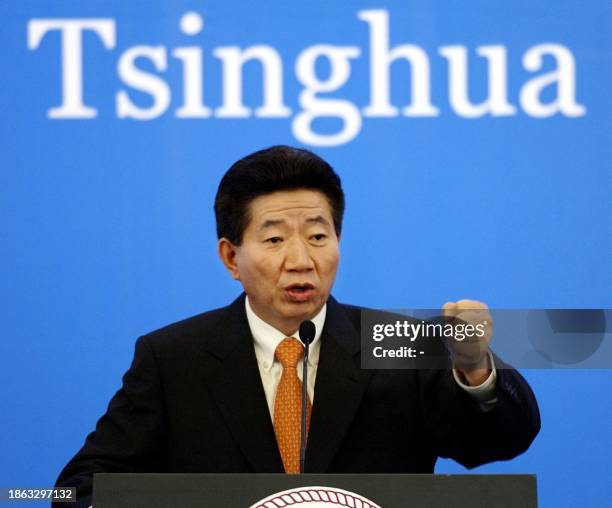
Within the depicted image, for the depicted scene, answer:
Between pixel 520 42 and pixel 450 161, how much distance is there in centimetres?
40

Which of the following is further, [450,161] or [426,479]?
[450,161]

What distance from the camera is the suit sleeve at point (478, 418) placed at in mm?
1973

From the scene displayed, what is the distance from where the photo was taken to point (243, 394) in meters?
2.21

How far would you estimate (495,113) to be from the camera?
3.16 meters

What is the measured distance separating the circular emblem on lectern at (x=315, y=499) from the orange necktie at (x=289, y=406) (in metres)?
0.55

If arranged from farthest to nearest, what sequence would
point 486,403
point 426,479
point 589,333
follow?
point 589,333, point 486,403, point 426,479

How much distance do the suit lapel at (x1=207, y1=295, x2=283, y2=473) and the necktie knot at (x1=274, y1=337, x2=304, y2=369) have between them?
6cm

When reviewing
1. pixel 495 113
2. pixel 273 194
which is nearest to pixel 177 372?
pixel 273 194

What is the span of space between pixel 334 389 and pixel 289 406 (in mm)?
99

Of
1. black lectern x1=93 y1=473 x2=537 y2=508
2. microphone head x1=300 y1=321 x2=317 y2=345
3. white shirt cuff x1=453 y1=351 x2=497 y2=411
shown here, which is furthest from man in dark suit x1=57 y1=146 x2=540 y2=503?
black lectern x1=93 y1=473 x2=537 y2=508

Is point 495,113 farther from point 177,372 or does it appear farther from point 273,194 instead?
point 177,372

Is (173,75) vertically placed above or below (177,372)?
above

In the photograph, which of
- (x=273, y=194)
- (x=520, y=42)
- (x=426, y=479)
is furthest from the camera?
(x=520, y=42)

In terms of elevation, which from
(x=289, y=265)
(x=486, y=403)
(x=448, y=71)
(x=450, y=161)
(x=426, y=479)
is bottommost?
(x=426, y=479)
